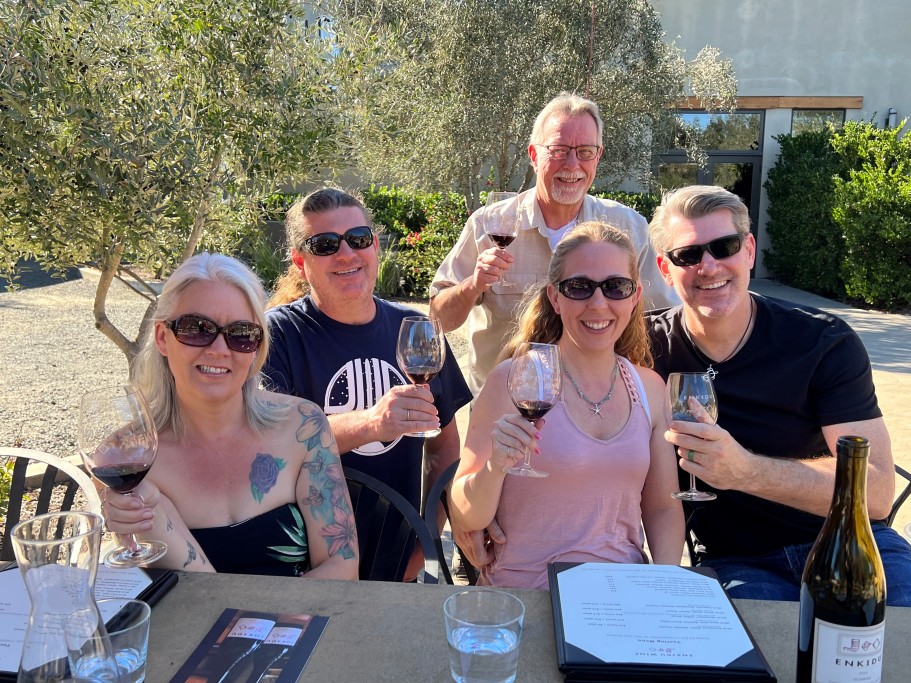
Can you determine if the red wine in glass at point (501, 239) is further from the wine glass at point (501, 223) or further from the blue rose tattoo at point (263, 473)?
the blue rose tattoo at point (263, 473)

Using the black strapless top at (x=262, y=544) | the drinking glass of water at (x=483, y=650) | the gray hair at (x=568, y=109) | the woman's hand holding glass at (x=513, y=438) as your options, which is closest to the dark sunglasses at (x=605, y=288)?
the woman's hand holding glass at (x=513, y=438)

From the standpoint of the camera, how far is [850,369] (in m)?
2.61

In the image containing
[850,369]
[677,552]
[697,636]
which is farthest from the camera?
[850,369]

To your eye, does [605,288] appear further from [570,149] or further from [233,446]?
[570,149]

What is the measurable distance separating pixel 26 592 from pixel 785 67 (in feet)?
55.8

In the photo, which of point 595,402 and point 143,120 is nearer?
point 595,402

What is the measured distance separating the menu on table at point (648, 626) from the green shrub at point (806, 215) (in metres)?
12.4

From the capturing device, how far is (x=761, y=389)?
267cm

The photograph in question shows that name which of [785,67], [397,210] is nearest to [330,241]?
[397,210]

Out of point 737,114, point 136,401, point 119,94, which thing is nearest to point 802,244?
point 737,114

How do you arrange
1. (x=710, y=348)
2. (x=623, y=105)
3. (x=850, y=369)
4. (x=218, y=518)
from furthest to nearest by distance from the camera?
1. (x=623, y=105)
2. (x=710, y=348)
3. (x=850, y=369)
4. (x=218, y=518)

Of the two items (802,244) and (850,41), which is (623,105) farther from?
(850,41)

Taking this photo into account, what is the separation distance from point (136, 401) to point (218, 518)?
0.49 m

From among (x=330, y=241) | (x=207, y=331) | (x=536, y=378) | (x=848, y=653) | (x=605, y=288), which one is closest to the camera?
(x=848, y=653)
